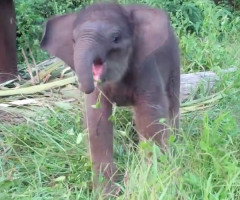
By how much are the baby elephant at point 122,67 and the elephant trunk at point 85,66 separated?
247 millimetres

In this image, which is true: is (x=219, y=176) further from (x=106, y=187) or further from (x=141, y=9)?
(x=141, y=9)

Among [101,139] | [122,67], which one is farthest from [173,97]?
[122,67]

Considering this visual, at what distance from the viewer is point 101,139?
3885 mm

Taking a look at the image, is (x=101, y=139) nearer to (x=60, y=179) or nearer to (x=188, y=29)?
(x=60, y=179)

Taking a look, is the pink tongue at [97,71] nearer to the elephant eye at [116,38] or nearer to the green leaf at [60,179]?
the elephant eye at [116,38]

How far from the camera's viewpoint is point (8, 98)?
5152mm

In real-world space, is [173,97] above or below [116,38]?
below

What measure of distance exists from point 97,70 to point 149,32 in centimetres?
43

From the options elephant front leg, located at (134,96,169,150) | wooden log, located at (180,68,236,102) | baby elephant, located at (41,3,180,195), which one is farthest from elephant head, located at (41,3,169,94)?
wooden log, located at (180,68,236,102)

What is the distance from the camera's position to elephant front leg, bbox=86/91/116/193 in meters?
3.89

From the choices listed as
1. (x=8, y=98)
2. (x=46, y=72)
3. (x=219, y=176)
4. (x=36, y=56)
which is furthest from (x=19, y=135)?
(x=36, y=56)

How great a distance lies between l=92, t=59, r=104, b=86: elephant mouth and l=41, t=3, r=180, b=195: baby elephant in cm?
5

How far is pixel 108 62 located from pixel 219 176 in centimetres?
79

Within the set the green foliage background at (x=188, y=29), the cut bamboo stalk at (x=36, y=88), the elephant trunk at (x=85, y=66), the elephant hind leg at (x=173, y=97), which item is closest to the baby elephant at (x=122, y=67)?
the elephant trunk at (x=85, y=66)
